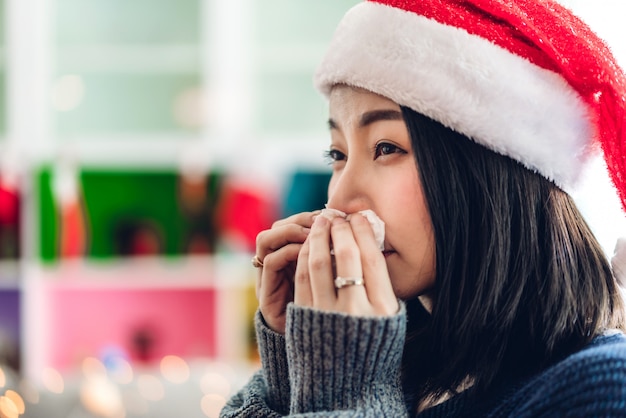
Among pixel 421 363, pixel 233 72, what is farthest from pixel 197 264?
pixel 421 363

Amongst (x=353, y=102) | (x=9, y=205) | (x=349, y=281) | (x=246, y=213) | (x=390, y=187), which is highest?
(x=9, y=205)

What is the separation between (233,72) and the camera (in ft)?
8.63

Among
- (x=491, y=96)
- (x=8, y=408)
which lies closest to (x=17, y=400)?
(x=8, y=408)

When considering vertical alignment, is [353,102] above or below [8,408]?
above

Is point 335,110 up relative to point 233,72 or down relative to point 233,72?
down

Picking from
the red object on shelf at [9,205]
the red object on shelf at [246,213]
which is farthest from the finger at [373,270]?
the red object on shelf at [9,205]

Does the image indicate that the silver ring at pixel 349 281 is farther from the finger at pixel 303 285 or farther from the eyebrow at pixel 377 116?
the eyebrow at pixel 377 116

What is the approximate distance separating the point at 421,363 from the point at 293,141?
67.1 inches

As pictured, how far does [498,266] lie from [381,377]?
0.20 m

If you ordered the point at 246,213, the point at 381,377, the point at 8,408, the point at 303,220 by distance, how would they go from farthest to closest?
the point at 246,213, the point at 8,408, the point at 303,220, the point at 381,377

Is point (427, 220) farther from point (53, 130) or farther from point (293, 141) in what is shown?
point (53, 130)

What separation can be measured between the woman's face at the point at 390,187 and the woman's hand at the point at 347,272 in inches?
1.4

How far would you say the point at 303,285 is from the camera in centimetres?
88

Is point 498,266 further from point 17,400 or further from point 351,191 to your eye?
point 17,400
